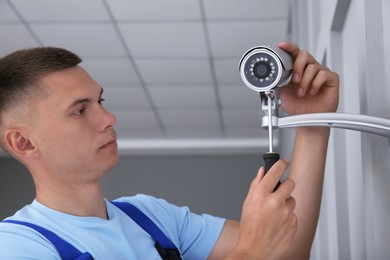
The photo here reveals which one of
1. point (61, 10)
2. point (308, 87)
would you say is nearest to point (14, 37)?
point (61, 10)

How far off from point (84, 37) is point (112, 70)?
0.57 m

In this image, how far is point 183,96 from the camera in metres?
4.98

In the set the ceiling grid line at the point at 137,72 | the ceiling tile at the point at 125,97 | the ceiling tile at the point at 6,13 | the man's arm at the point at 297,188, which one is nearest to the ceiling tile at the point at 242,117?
the ceiling grid line at the point at 137,72

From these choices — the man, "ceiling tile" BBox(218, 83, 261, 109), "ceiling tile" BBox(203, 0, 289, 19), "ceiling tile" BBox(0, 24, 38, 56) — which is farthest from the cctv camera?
"ceiling tile" BBox(218, 83, 261, 109)

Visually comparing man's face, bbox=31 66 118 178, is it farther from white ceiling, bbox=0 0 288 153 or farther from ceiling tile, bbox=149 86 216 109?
ceiling tile, bbox=149 86 216 109

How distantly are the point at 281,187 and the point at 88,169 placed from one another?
1.77 ft

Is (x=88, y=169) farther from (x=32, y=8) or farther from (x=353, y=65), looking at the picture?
(x=32, y=8)

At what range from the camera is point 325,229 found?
196 cm

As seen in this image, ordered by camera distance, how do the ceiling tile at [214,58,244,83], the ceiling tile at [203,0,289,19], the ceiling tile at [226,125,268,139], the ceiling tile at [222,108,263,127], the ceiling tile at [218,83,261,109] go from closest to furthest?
the ceiling tile at [203,0,289,19] → the ceiling tile at [214,58,244,83] → the ceiling tile at [218,83,261,109] → the ceiling tile at [222,108,263,127] → the ceiling tile at [226,125,268,139]

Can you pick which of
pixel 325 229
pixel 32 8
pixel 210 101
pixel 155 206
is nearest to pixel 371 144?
pixel 155 206

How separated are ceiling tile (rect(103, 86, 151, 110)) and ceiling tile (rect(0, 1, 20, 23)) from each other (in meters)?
1.22

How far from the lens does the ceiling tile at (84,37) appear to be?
3775 millimetres

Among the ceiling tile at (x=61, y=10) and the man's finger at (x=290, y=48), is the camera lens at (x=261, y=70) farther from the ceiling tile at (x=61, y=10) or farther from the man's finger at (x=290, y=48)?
the ceiling tile at (x=61, y=10)

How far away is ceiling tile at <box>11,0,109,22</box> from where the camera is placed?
3473 millimetres
